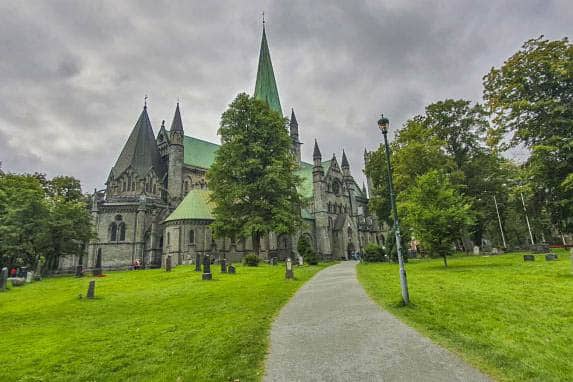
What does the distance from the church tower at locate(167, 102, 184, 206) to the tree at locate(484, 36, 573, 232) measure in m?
35.7

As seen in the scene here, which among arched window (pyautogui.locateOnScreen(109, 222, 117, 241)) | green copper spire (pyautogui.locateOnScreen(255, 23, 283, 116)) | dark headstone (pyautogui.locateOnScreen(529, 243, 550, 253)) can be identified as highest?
green copper spire (pyautogui.locateOnScreen(255, 23, 283, 116))

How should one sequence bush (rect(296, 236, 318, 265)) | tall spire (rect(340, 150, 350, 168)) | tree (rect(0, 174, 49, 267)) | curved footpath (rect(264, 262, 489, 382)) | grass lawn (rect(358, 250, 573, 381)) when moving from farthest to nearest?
tall spire (rect(340, 150, 350, 168))
bush (rect(296, 236, 318, 265))
tree (rect(0, 174, 49, 267))
grass lawn (rect(358, 250, 573, 381))
curved footpath (rect(264, 262, 489, 382))

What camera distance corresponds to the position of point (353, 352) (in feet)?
19.2

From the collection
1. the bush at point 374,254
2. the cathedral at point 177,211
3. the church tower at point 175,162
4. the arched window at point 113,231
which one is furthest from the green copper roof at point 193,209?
the bush at point 374,254

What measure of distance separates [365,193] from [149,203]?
42.5 meters

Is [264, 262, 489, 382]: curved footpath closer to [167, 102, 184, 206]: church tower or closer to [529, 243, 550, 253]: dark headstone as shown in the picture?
[529, 243, 550, 253]: dark headstone

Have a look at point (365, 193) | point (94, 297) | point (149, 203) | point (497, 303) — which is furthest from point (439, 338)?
point (365, 193)

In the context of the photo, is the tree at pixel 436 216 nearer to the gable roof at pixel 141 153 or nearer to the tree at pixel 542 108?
the tree at pixel 542 108

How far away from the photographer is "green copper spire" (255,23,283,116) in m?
59.4

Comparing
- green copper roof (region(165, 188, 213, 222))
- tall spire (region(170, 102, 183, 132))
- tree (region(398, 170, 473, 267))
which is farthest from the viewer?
tall spire (region(170, 102, 183, 132))

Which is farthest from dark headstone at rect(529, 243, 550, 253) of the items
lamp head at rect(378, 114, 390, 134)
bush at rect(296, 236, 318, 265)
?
lamp head at rect(378, 114, 390, 134)

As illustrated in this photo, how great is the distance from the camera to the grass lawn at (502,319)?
16.7 ft

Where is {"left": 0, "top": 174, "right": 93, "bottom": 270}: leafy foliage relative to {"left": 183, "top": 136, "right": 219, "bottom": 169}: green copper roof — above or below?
below

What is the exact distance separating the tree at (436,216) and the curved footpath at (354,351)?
12.2 meters
